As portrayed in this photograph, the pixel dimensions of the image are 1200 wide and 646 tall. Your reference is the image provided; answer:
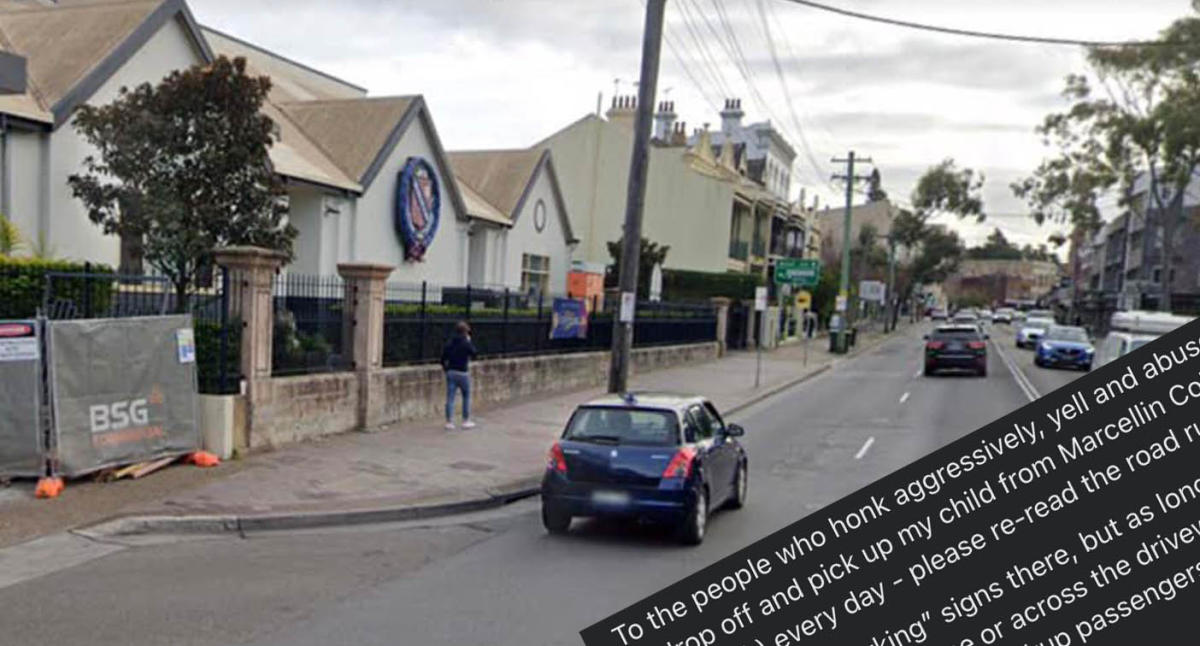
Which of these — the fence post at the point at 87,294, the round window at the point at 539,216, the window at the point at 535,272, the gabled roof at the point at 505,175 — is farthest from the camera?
the round window at the point at 539,216

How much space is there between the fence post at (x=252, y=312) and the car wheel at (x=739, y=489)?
6109mm

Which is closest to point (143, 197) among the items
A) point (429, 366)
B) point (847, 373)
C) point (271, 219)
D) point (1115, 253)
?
point (271, 219)

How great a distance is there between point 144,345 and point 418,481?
3.48 meters

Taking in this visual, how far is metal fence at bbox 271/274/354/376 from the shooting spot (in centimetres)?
1291

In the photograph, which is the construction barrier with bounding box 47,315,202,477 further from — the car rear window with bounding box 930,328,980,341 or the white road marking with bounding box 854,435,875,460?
the car rear window with bounding box 930,328,980,341

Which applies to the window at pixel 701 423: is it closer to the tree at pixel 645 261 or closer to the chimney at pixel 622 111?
the tree at pixel 645 261

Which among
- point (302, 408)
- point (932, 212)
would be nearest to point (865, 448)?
point (302, 408)

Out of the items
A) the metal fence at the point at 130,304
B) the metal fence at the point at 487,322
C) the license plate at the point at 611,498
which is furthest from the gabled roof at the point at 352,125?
the license plate at the point at 611,498

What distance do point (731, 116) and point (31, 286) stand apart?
52317 mm

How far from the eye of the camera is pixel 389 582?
7383 millimetres

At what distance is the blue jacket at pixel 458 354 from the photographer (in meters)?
14.8

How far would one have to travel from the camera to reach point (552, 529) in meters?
9.17

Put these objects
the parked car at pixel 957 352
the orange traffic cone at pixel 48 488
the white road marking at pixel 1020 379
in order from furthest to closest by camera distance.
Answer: the parked car at pixel 957 352 → the white road marking at pixel 1020 379 → the orange traffic cone at pixel 48 488

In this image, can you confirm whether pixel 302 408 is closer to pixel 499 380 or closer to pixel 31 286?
pixel 31 286
